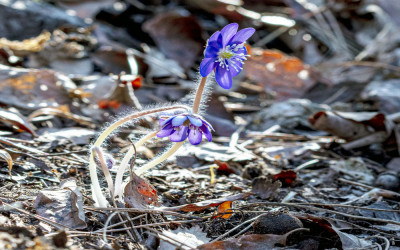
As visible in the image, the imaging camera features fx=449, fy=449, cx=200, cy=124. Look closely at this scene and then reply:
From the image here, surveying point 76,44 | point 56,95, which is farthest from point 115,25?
point 56,95

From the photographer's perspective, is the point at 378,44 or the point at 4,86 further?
the point at 378,44

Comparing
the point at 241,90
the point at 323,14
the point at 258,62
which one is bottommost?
the point at 241,90

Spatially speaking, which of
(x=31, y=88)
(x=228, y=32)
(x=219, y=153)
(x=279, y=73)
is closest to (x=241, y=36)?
(x=228, y=32)

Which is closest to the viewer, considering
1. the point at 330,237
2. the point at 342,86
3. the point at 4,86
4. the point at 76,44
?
the point at 330,237

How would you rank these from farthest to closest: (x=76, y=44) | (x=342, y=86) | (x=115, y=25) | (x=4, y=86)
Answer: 1. (x=115, y=25)
2. (x=342, y=86)
3. (x=76, y=44)
4. (x=4, y=86)

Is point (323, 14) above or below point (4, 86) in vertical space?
above

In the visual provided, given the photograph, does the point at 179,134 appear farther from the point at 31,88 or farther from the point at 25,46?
the point at 25,46

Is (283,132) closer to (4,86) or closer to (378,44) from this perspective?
(4,86)
